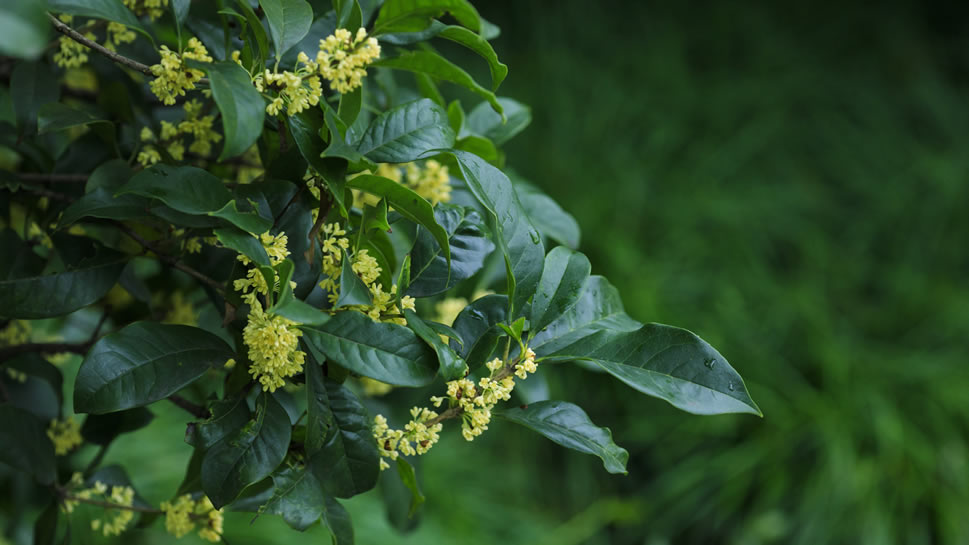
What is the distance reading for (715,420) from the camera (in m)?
1.54

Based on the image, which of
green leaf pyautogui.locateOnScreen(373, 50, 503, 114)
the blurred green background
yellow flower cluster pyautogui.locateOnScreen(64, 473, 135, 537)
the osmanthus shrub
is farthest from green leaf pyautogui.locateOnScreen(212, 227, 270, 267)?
the blurred green background

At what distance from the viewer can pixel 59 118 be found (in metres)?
0.39

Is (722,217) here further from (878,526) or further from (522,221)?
(522,221)

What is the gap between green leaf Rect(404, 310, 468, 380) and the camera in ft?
1.05

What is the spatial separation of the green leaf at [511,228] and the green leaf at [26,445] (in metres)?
0.28

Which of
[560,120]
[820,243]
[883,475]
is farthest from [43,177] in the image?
[820,243]

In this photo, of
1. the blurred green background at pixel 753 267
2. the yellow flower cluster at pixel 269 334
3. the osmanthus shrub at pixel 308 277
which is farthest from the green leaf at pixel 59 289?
the blurred green background at pixel 753 267

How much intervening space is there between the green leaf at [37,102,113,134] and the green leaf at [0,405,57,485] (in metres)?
0.16

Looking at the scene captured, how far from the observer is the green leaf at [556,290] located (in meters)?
0.36

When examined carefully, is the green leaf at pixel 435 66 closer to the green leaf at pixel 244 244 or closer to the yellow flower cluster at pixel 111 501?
Answer: the green leaf at pixel 244 244

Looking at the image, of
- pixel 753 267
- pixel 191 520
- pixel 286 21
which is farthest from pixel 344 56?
pixel 753 267

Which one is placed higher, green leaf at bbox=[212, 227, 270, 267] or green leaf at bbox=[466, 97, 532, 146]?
green leaf at bbox=[212, 227, 270, 267]

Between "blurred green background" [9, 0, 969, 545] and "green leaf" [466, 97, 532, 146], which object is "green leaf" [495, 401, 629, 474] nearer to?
"green leaf" [466, 97, 532, 146]

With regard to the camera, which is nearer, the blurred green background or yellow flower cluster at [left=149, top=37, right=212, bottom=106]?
yellow flower cluster at [left=149, top=37, right=212, bottom=106]
